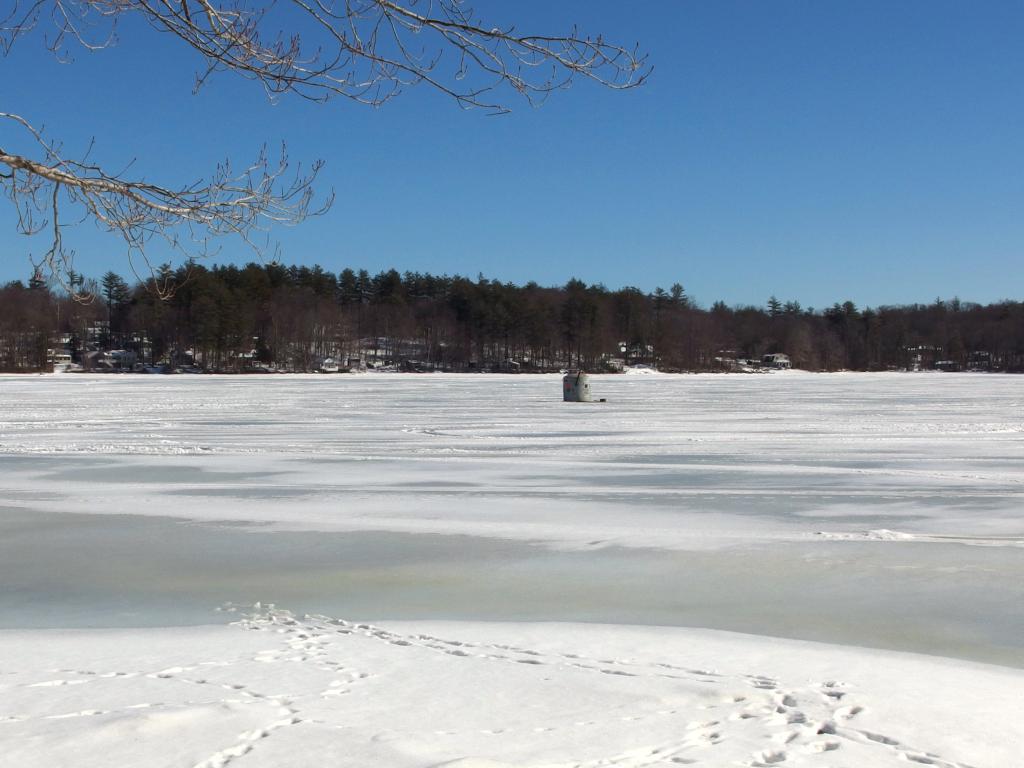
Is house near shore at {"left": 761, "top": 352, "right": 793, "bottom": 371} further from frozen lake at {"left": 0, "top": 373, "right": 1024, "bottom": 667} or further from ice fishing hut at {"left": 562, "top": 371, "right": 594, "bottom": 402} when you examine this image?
frozen lake at {"left": 0, "top": 373, "right": 1024, "bottom": 667}

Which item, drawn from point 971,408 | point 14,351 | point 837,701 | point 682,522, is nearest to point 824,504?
point 682,522

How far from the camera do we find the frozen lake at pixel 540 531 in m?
5.22

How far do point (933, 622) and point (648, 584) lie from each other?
1.53 m

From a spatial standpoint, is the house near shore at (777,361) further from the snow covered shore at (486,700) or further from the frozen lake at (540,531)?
the snow covered shore at (486,700)

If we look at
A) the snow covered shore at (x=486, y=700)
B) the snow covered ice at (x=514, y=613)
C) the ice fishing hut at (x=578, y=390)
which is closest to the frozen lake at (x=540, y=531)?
the snow covered ice at (x=514, y=613)

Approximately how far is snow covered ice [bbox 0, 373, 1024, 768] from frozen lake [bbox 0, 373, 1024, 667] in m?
0.04

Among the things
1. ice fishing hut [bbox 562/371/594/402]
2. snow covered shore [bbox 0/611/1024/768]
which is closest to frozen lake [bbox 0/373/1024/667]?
snow covered shore [bbox 0/611/1024/768]

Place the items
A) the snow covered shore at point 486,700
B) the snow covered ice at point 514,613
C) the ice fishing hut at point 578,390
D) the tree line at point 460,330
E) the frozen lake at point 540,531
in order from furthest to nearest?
the tree line at point 460,330 < the ice fishing hut at point 578,390 < the frozen lake at point 540,531 < the snow covered ice at point 514,613 < the snow covered shore at point 486,700

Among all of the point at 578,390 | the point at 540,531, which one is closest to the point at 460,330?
the point at 578,390

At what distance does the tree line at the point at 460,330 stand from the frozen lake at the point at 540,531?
56.7 metres

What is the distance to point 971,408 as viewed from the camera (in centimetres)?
2502

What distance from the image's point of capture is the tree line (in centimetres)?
8794

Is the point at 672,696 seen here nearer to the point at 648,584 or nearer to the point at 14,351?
the point at 648,584

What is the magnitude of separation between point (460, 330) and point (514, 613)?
332 ft
